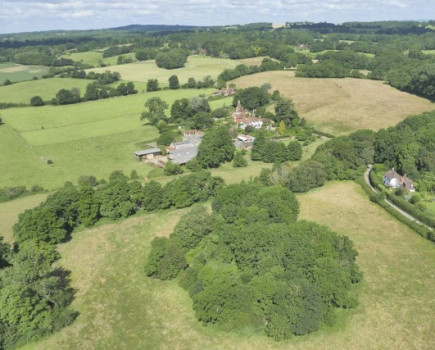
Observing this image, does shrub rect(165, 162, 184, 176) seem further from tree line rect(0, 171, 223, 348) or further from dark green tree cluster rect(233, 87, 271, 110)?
dark green tree cluster rect(233, 87, 271, 110)

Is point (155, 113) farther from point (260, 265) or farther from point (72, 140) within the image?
point (260, 265)

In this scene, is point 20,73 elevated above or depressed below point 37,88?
below

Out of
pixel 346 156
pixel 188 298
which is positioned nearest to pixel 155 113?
pixel 346 156

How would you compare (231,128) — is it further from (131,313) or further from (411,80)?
(411,80)

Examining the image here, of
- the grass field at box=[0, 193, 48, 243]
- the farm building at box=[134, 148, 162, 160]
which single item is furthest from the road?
the grass field at box=[0, 193, 48, 243]

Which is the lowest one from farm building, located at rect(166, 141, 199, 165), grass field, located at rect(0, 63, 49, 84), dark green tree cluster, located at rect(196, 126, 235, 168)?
grass field, located at rect(0, 63, 49, 84)
